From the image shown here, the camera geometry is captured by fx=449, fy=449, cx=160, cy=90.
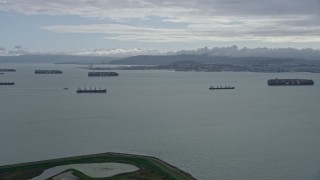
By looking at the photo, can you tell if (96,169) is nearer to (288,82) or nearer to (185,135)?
(185,135)

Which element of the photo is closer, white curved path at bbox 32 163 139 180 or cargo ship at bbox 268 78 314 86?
white curved path at bbox 32 163 139 180

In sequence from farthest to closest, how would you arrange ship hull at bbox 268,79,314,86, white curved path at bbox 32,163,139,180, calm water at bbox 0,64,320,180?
ship hull at bbox 268,79,314,86 < calm water at bbox 0,64,320,180 < white curved path at bbox 32,163,139,180

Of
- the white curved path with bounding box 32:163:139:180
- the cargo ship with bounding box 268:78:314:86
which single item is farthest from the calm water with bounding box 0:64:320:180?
the cargo ship with bounding box 268:78:314:86

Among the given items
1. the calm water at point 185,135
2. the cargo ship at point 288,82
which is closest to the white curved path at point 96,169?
the calm water at point 185,135

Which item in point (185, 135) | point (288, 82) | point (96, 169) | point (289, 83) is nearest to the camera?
point (96, 169)

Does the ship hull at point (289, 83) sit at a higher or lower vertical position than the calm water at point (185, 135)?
higher

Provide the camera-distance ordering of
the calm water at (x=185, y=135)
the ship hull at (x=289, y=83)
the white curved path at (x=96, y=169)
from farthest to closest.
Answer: the ship hull at (x=289, y=83) < the calm water at (x=185, y=135) < the white curved path at (x=96, y=169)

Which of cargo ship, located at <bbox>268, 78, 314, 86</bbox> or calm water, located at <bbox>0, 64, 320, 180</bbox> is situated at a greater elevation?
cargo ship, located at <bbox>268, 78, 314, 86</bbox>

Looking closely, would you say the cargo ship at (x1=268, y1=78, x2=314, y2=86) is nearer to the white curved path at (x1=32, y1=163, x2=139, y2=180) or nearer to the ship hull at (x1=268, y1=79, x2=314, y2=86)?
the ship hull at (x1=268, y1=79, x2=314, y2=86)

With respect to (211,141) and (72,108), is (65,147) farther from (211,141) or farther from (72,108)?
(72,108)

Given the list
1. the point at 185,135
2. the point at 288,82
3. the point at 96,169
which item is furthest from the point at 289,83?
the point at 96,169

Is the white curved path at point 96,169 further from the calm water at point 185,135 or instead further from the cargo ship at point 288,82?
the cargo ship at point 288,82

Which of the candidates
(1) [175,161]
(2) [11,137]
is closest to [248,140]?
(1) [175,161]

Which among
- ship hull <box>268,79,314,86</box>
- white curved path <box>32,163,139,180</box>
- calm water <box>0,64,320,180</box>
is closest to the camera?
white curved path <box>32,163,139,180</box>
